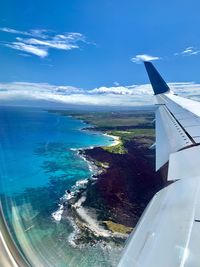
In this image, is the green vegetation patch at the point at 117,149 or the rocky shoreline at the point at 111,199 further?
the green vegetation patch at the point at 117,149

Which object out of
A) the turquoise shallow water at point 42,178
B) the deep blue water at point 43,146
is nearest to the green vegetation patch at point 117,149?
the deep blue water at point 43,146

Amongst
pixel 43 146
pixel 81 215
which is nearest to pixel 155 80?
pixel 81 215

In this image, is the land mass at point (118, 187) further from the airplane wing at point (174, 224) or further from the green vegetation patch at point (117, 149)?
the airplane wing at point (174, 224)

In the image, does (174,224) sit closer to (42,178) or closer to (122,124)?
(42,178)

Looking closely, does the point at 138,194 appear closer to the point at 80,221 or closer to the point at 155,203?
the point at 80,221

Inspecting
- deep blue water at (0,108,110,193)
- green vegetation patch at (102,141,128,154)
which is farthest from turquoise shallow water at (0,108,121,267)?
green vegetation patch at (102,141,128,154)

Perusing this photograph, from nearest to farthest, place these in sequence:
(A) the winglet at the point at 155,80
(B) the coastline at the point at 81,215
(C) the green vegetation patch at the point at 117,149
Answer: (B) the coastline at the point at 81,215 < (A) the winglet at the point at 155,80 < (C) the green vegetation patch at the point at 117,149

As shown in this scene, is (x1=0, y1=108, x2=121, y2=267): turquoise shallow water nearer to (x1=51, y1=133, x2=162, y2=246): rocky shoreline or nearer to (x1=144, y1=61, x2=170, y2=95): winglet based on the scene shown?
(x1=51, y1=133, x2=162, y2=246): rocky shoreline
